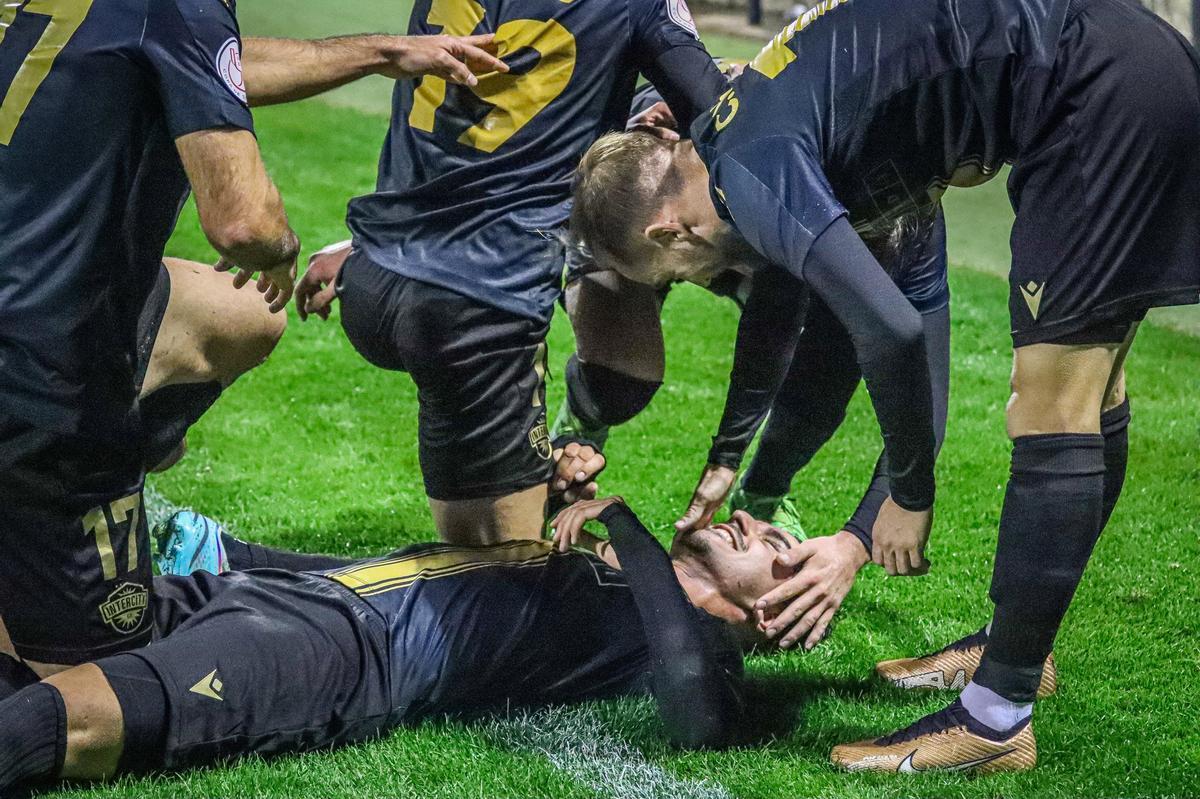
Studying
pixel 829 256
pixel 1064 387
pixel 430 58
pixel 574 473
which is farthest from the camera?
pixel 574 473

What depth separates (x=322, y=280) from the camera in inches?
141

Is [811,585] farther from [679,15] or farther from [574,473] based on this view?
[679,15]

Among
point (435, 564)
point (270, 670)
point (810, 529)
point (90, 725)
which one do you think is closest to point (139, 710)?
point (90, 725)

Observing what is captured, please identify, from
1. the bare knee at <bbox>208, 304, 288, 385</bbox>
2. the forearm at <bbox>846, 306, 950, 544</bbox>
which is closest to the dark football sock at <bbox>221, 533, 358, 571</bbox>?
the bare knee at <bbox>208, 304, 288, 385</bbox>

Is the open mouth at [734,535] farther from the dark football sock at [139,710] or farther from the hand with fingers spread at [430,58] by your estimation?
the dark football sock at [139,710]

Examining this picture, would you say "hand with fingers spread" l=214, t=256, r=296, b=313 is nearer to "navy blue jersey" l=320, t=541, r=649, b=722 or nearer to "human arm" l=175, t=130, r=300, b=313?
"human arm" l=175, t=130, r=300, b=313

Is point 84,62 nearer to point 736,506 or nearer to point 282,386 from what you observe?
point 736,506

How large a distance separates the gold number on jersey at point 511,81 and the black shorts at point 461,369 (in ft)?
1.31

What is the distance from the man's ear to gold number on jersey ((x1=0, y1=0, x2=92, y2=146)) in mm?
1086

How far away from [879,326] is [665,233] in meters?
0.51

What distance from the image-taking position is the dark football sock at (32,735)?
93.8 inches

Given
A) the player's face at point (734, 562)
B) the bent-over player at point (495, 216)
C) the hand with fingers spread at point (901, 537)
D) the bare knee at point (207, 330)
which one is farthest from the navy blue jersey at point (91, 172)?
Answer: the hand with fingers spread at point (901, 537)

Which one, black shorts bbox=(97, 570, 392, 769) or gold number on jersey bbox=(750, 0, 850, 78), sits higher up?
gold number on jersey bbox=(750, 0, 850, 78)

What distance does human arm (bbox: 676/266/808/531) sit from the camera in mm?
3217
